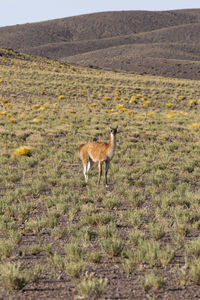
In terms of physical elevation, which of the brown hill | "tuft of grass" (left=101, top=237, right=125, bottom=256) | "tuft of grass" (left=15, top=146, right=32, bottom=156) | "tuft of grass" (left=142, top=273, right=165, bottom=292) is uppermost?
the brown hill

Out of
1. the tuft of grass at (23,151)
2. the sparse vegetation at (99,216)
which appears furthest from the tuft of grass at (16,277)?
the tuft of grass at (23,151)

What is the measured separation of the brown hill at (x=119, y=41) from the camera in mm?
98688

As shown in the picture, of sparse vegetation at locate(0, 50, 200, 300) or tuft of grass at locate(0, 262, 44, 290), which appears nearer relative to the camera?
tuft of grass at locate(0, 262, 44, 290)

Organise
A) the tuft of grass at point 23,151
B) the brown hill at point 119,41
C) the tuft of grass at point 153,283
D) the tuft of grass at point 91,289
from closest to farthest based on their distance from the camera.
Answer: the tuft of grass at point 91,289
the tuft of grass at point 153,283
the tuft of grass at point 23,151
the brown hill at point 119,41

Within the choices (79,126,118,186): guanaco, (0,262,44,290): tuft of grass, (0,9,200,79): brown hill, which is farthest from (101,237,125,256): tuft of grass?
(0,9,200,79): brown hill

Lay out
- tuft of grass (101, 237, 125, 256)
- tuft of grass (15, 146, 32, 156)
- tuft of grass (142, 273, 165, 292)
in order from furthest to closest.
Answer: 1. tuft of grass (15, 146, 32, 156)
2. tuft of grass (101, 237, 125, 256)
3. tuft of grass (142, 273, 165, 292)

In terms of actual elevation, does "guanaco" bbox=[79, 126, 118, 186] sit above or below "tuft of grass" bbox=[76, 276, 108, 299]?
above

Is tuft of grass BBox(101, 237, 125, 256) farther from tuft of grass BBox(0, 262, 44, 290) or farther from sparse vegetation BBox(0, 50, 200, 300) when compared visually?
tuft of grass BBox(0, 262, 44, 290)

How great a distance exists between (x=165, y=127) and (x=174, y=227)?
14.4 meters

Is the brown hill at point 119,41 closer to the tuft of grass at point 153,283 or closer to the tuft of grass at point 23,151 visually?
the tuft of grass at point 23,151

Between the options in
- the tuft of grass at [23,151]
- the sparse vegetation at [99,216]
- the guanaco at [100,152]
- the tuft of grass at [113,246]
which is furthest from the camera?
the tuft of grass at [23,151]

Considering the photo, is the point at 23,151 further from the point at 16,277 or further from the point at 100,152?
the point at 16,277

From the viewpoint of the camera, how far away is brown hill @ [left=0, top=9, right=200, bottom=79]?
324 ft

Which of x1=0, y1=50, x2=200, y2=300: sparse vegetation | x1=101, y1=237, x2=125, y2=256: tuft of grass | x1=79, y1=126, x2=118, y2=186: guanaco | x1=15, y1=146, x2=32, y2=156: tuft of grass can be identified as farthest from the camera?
x1=15, y1=146, x2=32, y2=156: tuft of grass
